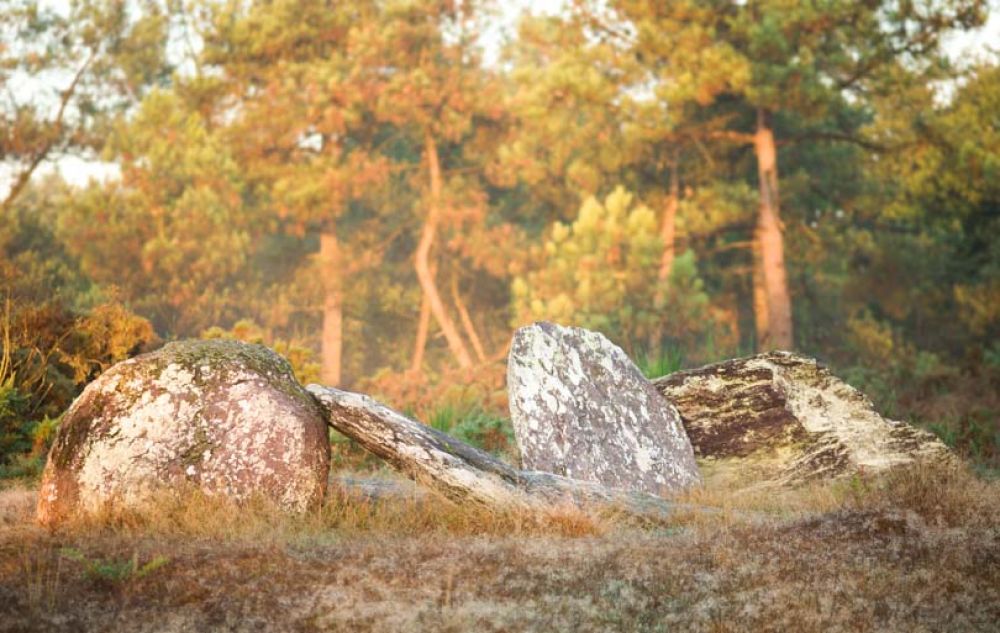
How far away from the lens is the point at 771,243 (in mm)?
24781

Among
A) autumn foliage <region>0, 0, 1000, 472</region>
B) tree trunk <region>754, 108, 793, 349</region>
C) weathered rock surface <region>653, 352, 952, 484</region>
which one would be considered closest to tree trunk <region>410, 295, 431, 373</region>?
autumn foliage <region>0, 0, 1000, 472</region>

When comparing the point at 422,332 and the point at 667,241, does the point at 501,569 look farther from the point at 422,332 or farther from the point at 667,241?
the point at 422,332

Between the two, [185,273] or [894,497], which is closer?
[894,497]

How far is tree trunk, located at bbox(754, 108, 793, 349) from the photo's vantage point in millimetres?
24406

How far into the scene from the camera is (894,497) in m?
7.76

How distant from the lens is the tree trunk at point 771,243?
80.1 feet

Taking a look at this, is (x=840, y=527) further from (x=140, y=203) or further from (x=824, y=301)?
(x=824, y=301)

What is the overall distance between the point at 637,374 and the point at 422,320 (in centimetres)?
2308

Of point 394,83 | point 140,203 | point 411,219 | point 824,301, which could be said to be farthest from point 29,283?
point 824,301

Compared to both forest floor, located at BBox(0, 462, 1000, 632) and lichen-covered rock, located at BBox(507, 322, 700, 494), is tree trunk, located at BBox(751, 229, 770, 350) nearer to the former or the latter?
lichen-covered rock, located at BBox(507, 322, 700, 494)

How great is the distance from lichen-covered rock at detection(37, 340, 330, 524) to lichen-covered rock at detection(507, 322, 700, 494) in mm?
2291

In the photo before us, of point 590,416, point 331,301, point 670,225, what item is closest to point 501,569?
point 590,416

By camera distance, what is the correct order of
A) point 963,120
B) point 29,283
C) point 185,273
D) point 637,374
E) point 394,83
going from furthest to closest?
point 394,83
point 185,273
point 963,120
point 29,283
point 637,374

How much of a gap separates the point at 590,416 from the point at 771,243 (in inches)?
632
